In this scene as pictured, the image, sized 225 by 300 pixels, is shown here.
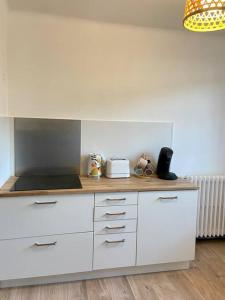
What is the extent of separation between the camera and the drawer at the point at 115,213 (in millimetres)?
1981

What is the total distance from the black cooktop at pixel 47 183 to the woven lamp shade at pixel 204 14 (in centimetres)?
139

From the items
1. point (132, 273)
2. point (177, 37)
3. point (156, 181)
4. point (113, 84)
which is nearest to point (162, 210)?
point (156, 181)

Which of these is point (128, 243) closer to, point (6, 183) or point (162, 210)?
point (162, 210)

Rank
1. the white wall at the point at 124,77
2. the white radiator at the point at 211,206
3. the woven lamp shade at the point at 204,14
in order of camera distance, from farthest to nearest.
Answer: the white radiator at the point at 211,206, the white wall at the point at 124,77, the woven lamp shade at the point at 204,14

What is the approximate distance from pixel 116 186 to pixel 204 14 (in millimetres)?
1350

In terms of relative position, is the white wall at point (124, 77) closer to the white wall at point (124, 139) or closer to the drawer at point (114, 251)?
the white wall at point (124, 139)

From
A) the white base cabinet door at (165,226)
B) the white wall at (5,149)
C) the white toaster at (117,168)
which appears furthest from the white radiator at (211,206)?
the white wall at (5,149)

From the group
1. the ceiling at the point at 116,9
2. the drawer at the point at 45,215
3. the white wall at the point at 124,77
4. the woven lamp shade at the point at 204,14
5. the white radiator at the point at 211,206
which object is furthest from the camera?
the white radiator at the point at 211,206

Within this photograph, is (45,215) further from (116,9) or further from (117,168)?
(116,9)

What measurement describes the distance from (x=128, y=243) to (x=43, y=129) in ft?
4.26

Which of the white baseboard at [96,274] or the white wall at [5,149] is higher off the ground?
the white wall at [5,149]

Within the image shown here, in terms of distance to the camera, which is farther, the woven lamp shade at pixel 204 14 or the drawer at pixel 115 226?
the drawer at pixel 115 226

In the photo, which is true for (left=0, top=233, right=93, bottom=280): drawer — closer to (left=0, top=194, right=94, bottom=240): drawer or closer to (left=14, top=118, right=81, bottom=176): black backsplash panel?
(left=0, top=194, right=94, bottom=240): drawer

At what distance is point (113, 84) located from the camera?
97.0 inches
